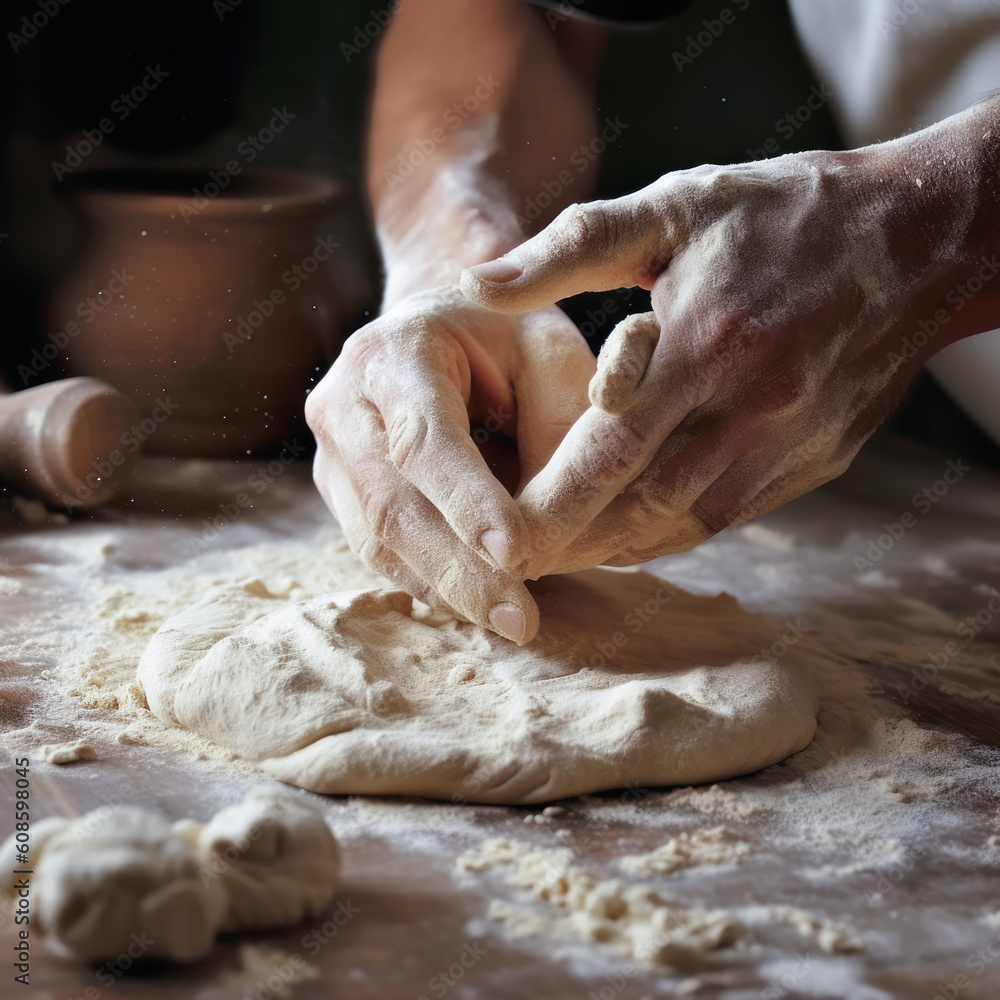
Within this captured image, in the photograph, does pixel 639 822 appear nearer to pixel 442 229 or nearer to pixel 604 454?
pixel 604 454

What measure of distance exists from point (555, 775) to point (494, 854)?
15cm

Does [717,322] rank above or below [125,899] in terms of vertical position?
above

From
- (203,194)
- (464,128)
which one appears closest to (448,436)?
(464,128)

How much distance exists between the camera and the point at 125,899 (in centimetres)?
89

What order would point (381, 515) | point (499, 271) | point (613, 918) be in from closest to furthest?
point (613, 918) < point (499, 271) < point (381, 515)

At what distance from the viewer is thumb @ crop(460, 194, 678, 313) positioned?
1.28 metres

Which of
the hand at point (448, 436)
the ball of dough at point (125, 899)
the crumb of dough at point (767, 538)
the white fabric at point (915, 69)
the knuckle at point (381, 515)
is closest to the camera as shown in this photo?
the ball of dough at point (125, 899)

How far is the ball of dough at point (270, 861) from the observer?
96 centimetres

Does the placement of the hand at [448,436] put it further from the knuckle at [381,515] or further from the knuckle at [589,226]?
the knuckle at [589,226]

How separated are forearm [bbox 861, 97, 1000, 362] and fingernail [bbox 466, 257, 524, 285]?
532 mm

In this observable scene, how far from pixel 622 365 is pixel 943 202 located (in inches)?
21.5

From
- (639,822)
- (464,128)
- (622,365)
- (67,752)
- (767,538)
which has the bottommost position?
(767,538)

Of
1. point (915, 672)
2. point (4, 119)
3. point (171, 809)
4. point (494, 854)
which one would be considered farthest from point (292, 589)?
point (4, 119)

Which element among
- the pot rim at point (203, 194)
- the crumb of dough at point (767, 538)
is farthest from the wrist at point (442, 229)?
the crumb of dough at point (767, 538)
